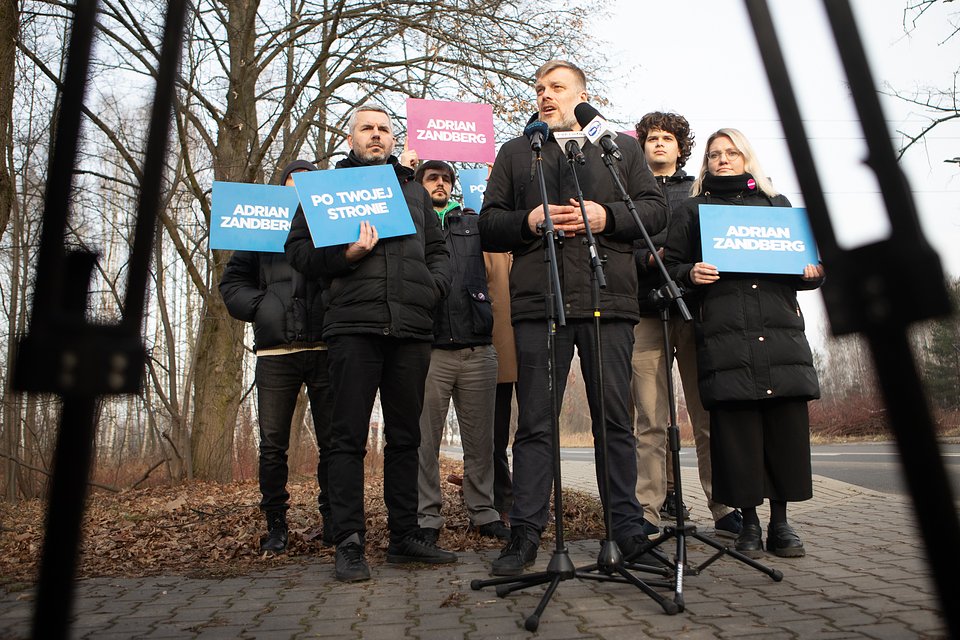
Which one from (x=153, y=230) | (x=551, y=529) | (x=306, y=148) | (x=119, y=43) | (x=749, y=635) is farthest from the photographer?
(x=306, y=148)

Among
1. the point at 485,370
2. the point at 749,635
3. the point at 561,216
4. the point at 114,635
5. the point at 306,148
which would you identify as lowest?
the point at 749,635

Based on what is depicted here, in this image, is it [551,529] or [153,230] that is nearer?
[153,230]

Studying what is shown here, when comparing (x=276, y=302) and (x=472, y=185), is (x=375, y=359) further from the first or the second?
(x=472, y=185)

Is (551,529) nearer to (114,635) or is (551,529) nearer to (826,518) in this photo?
(826,518)

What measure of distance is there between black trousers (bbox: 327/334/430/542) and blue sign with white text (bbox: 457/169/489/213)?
2439 millimetres

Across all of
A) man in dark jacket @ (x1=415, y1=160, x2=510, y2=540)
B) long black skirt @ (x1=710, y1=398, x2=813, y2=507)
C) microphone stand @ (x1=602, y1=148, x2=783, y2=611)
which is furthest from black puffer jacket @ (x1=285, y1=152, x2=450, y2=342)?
long black skirt @ (x1=710, y1=398, x2=813, y2=507)

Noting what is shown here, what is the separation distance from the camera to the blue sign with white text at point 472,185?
6520mm

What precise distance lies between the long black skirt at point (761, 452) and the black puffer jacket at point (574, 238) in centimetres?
86

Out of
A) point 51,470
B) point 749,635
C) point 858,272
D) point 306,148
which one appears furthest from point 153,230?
point 306,148

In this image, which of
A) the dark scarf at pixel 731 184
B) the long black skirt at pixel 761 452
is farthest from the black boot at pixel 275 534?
the dark scarf at pixel 731 184

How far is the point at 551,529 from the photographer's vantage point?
207 inches

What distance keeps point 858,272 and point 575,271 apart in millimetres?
3215

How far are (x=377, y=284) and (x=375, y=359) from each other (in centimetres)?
40

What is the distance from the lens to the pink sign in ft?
22.4
